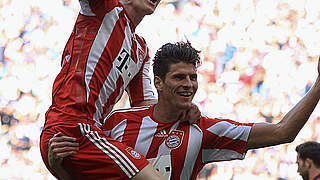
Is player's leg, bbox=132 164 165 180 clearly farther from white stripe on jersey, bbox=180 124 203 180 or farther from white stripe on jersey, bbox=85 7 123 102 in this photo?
white stripe on jersey, bbox=85 7 123 102

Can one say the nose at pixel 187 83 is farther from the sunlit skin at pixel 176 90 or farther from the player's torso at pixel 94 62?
the player's torso at pixel 94 62

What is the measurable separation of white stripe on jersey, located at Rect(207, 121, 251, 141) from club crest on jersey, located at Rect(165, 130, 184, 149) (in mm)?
140

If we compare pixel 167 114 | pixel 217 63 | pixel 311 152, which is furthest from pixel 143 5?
pixel 217 63

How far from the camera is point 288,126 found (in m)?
2.47

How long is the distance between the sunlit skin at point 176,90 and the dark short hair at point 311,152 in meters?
2.02

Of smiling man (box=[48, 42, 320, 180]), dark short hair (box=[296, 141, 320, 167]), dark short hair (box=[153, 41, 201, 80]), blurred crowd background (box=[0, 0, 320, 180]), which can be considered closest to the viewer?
smiling man (box=[48, 42, 320, 180])

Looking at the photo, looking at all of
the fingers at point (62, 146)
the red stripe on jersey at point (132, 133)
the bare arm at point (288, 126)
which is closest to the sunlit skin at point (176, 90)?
the red stripe on jersey at point (132, 133)

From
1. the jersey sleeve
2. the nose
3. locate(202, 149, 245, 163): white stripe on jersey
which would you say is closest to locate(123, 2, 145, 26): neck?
the nose

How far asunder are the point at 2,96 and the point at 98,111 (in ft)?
22.3

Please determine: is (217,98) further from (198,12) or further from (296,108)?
(296,108)

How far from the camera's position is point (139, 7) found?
2744mm

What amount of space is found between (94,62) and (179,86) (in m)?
0.42

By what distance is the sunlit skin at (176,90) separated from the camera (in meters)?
2.62

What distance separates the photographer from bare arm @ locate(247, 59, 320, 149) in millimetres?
2402
